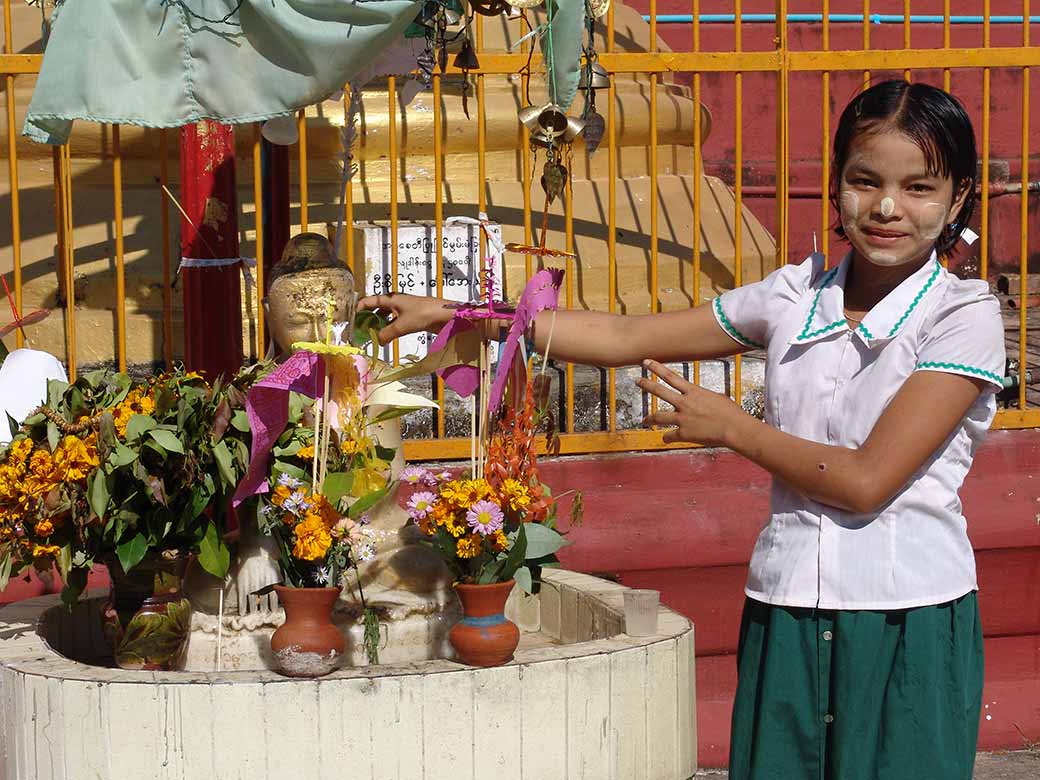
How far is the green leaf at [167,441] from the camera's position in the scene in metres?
2.85

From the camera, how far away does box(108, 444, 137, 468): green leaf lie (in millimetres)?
2854

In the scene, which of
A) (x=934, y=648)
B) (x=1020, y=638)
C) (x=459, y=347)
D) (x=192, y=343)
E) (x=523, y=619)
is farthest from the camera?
(x=1020, y=638)

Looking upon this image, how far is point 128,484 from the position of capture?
2.92 meters

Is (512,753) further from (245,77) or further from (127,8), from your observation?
(127,8)

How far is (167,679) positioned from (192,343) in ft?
5.96

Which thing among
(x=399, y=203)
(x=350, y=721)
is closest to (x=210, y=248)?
(x=399, y=203)

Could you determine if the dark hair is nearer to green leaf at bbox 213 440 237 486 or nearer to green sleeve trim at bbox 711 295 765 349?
green sleeve trim at bbox 711 295 765 349

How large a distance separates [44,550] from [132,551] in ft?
0.53

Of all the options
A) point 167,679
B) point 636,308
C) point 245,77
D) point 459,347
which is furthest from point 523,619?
point 636,308

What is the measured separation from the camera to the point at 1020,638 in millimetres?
4598

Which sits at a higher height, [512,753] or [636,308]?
[636,308]

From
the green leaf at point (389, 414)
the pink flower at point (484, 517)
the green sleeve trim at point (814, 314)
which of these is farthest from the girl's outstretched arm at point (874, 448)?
the green leaf at point (389, 414)

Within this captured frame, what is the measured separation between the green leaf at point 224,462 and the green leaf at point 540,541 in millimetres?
568

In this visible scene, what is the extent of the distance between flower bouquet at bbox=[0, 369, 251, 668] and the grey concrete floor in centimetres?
187
